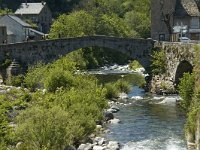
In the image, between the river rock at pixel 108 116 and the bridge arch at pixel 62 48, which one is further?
the bridge arch at pixel 62 48

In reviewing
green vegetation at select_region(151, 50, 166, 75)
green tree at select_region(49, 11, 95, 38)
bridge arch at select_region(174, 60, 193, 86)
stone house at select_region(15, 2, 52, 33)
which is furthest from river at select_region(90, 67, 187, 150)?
stone house at select_region(15, 2, 52, 33)

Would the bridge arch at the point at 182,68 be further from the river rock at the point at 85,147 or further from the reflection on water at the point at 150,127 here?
the river rock at the point at 85,147

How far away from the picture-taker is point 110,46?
232ft

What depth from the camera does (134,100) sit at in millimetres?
60688

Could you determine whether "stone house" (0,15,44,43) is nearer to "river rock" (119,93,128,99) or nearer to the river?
"river rock" (119,93,128,99)

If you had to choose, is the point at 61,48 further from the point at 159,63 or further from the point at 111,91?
the point at 159,63

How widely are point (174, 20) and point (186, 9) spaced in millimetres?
3002

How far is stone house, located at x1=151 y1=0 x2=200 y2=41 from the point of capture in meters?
79.1

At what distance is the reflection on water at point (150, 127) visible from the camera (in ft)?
129

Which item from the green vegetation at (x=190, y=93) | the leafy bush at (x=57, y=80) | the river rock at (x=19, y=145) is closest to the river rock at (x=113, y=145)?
the green vegetation at (x=190, y=93)

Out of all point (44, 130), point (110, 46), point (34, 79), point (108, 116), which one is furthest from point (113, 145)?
point (110, 46)

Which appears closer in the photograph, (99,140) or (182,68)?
(99,140)

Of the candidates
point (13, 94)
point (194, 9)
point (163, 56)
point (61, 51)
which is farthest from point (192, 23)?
point (13, 94)

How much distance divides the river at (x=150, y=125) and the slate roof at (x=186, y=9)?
22960 millimetres
